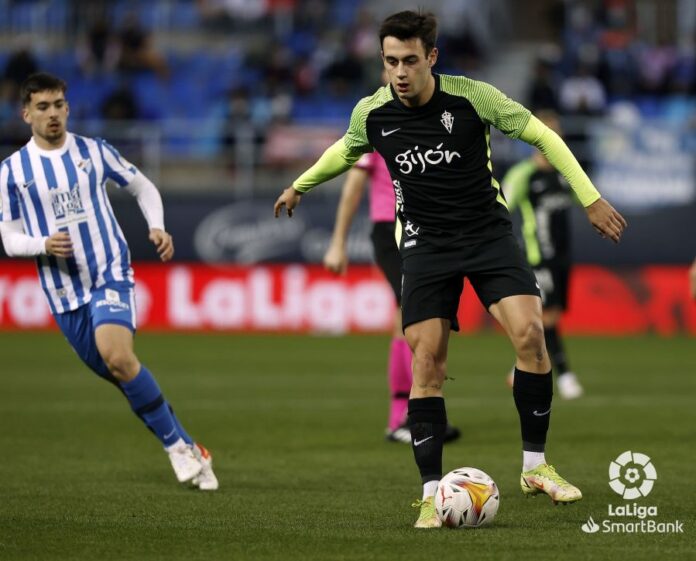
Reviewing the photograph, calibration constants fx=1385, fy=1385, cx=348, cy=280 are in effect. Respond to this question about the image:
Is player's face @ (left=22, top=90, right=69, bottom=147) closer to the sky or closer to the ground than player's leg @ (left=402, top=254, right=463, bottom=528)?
closer to the sky

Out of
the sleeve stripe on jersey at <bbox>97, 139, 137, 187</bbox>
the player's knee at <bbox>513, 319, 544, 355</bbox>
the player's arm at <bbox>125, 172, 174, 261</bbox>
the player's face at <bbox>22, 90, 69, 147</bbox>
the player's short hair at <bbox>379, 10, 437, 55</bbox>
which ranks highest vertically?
the player's short hair at <bbox>379, 10, 437, 55</bbox>

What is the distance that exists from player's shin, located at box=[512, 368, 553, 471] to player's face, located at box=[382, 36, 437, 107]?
4.85 ft

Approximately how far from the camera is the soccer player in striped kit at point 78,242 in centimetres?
765

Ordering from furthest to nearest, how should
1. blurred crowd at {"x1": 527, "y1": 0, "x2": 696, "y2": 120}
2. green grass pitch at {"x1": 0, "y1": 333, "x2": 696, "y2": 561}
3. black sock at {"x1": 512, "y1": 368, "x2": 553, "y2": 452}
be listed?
blurred crowd at {"x1": 527, "y1": 0, "x2": 696, "y2": 120}
black sock at {"x1": 512, "y1": 368, "x2": 553, "y2": 452}
green grass pitch at {"x1": 0, "y1": 333, "x2": 696, "y2": 561}

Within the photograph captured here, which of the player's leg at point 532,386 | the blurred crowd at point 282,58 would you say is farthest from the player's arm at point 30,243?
the blurred crowd at point 282,58

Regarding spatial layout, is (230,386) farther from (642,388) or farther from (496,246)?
(496,246)

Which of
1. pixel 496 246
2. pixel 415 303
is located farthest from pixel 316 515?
pixel 496 246

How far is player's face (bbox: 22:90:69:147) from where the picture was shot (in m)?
7.64

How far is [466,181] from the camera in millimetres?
6531

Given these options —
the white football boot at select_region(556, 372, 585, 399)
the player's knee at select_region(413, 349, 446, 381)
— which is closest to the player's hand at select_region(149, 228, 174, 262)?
the player's knee at select_region(413, 349, 446, 381)

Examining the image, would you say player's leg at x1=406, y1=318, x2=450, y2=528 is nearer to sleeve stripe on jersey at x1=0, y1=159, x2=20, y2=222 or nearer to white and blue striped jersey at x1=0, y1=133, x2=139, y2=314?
white and blue striped jersey at x1=0, y1=133, x2=139, y2=314

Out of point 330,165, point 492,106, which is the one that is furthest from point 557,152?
point 330,165

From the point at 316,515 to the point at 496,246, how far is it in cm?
156

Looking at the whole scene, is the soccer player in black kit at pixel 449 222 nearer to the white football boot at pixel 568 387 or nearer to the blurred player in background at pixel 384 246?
the blurred player in background at pixel 384 246
